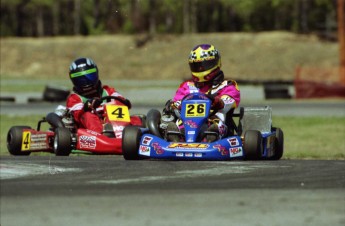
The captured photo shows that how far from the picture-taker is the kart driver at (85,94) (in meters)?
11.9

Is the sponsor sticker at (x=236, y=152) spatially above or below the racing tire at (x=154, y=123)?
below

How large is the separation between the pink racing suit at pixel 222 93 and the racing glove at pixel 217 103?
6 centimetres

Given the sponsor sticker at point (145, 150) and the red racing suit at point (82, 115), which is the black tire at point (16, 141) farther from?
the sponsor sticker at point (145, 150)

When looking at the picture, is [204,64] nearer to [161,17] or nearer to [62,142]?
[62,142]

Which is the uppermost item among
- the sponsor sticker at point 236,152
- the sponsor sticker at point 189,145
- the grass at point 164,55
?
the sponsor sticker at point 189,145

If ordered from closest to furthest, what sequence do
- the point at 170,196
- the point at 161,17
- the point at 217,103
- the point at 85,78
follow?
the point at 170,196 → the point at 217,103 → the point at 85,78 → the point at 161,17

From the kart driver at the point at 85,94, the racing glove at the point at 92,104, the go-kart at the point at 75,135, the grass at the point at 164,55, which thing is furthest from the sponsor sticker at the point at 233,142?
the grass at the point at 164,55

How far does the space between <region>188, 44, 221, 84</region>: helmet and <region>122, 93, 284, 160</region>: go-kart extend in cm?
64

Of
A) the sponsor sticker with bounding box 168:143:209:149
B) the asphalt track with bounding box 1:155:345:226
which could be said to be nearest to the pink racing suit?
the sponsor sticker with bounding box 168:143:209:149

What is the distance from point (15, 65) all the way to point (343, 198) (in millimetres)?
51415

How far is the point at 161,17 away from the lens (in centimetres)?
8375

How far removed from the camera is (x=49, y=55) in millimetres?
58844

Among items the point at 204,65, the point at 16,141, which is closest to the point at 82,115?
the point at 16,141

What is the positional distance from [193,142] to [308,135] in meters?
7.15
